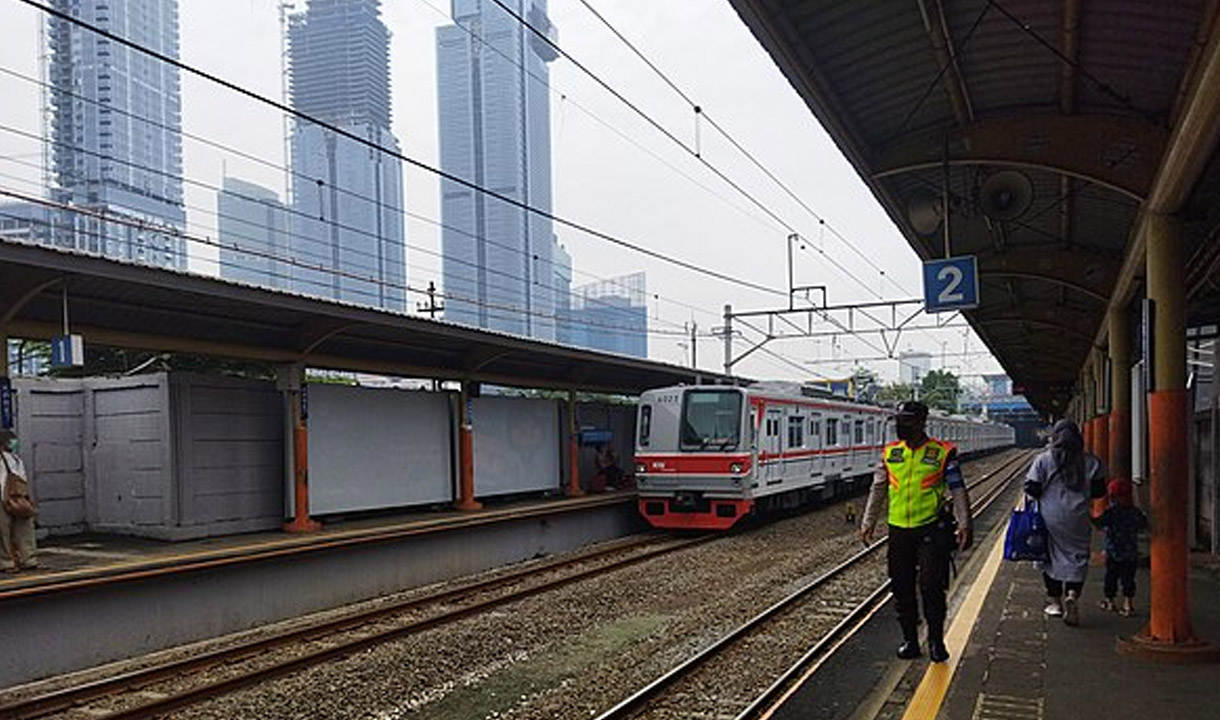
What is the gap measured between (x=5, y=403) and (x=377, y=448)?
6.02 metres

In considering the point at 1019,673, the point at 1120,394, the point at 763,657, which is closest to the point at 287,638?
the point at 763,657

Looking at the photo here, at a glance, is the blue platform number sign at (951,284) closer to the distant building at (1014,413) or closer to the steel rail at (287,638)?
the steel rail at (287,638)

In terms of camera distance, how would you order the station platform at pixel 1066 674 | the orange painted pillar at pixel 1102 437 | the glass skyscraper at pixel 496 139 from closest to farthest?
the station platform at pixel 1066 674 < the orange painted pillar at pixel 1102 437 < the glass skyscraper at pixel 496 139

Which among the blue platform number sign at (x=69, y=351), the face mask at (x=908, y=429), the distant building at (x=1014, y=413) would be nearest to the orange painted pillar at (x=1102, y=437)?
the face mask at (x=908, y=429)

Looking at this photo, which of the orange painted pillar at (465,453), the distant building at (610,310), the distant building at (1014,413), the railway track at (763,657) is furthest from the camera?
the distant building at (1014,413)

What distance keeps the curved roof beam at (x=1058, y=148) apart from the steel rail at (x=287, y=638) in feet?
20.8

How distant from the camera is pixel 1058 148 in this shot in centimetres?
736

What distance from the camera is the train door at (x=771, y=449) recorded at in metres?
16.9

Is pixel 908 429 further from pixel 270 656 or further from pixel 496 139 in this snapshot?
pixel 496 139

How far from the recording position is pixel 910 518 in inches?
229

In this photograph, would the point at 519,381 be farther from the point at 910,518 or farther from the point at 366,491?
the point at 910,518

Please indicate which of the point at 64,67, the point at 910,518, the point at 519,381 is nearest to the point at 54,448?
the point at 519,381

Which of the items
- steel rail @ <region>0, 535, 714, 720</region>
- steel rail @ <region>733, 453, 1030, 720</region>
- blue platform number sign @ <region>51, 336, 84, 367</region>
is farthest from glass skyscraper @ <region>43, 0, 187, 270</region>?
steel rail @ <region>733, 453, 1030, 720</region>

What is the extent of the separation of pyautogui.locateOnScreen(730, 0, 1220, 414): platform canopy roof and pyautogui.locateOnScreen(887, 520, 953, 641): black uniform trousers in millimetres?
2501
